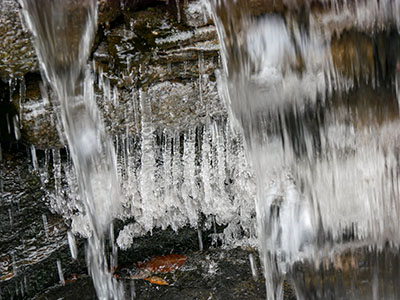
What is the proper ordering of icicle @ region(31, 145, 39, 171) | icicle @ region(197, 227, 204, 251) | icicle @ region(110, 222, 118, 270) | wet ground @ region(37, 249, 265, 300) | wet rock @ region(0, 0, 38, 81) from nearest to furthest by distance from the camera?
1. wet rock @ region(0, 0, 38, 81)
2. icicle @ region(31, 145, 39, 171)
3. wet ground @ region(37, 249, 265, 300)
4. icicle @ region(110, 222, 118, 270)
5. icicle @ region(197, 227, 204, 251)

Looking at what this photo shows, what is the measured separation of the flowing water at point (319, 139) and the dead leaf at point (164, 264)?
0.64 meters

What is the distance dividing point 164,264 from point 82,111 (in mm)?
1359

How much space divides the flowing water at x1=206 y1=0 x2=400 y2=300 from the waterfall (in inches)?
26.6

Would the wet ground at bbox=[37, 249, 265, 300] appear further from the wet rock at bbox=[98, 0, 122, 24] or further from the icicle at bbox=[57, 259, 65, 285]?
the wet rock at bbox=[98, 0, 122, 24]

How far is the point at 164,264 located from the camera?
Answer: 118 inches

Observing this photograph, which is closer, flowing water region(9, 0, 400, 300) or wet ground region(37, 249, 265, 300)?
flowing water region(9, 0, 400, 300)

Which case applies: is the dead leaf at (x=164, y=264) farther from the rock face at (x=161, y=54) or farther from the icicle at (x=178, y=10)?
the icicle at (x=178, y=10)

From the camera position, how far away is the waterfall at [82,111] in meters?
1.95

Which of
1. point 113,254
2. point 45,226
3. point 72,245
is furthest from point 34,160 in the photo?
point 113,254

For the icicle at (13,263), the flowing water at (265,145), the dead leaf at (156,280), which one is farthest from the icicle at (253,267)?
the icicle at (13,263)

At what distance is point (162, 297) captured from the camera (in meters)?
2.65

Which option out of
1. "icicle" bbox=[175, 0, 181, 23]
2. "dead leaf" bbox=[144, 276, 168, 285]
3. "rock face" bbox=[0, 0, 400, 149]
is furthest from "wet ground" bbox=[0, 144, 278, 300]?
"icicle" bbox=[175, 0, 181, 23]

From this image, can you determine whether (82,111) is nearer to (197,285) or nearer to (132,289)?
(132,289)

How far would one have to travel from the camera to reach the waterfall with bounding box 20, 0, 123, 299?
6.40 ft
